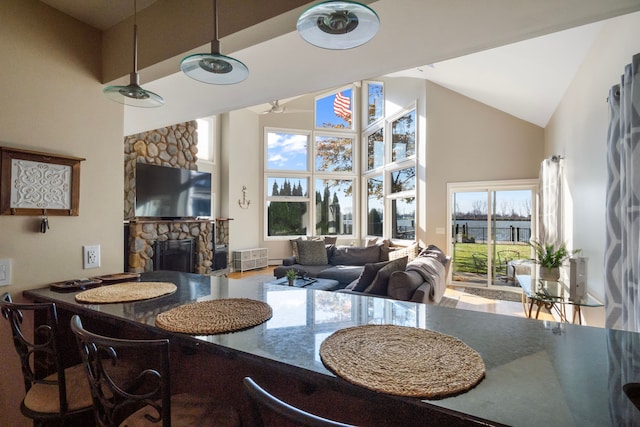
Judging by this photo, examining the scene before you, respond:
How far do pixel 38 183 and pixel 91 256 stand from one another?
504 millimetres

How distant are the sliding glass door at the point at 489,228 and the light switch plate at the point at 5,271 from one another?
19.9 ft

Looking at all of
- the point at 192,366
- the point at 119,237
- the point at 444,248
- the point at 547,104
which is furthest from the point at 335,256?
A: the point at 192,366

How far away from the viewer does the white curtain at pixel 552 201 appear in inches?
167

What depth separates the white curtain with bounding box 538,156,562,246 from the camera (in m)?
4.25

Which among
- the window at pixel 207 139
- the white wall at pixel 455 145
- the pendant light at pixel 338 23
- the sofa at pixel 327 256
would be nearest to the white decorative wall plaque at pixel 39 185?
the pendant light at pixel 338 23

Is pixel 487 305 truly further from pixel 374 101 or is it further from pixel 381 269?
pixel 374 101

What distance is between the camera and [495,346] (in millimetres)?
961

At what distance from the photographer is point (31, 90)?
1.67 metres

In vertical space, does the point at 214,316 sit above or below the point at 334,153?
below

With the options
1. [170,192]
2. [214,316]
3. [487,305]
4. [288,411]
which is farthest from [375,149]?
[288,411]

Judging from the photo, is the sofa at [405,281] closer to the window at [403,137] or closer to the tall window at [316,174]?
the window at [403,137]

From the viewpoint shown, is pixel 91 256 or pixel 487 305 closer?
pixel 91 256

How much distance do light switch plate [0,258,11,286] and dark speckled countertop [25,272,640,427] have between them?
12cm

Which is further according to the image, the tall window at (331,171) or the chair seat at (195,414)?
the tall window at (331,171)
